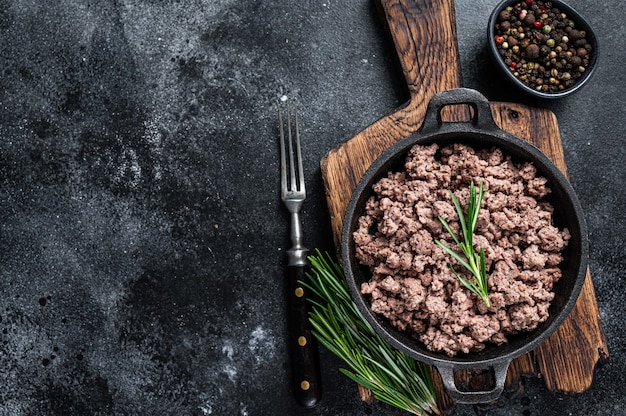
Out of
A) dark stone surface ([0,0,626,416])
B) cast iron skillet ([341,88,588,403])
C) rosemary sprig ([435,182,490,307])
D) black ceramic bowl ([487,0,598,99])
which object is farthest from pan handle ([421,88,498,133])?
dark stone surface ([0,0,626,416])

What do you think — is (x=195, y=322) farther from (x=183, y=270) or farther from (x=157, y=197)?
(x=157, y=197)

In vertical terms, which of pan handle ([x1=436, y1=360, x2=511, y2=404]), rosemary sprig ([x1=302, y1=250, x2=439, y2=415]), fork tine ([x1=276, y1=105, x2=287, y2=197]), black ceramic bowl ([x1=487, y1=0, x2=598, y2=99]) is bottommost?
rosemary sprig ([x1=302, y1=250, x2=439, y2=415])

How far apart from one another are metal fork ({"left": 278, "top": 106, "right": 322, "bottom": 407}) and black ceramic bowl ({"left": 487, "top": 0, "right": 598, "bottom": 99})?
0.62 metres

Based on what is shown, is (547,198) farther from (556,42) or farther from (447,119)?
(556,42)

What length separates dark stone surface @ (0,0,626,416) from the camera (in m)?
2.06

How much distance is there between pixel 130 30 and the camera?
2.15 m

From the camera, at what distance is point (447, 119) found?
75.0 inches

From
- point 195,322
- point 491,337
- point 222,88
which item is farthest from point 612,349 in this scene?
point 222,88

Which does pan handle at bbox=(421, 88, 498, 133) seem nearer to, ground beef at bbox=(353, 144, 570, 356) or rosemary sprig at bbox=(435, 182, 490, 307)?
ground beef at bbox=(353, 144, 570, 356)

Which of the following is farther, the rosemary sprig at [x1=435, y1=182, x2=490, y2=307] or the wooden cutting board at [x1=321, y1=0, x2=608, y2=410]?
the wooden cutting board at [x1=321, y1=0, x2=608, y2=410]

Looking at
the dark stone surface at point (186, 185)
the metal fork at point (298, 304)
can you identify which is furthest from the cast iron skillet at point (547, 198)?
the dark stone surface at point (186, 185)

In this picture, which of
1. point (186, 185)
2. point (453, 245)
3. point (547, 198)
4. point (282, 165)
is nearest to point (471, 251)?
point (453, 245)

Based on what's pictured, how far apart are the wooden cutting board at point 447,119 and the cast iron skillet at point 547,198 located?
180 mm

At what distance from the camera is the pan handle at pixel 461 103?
1656 mm
